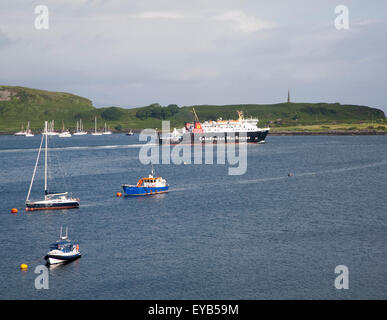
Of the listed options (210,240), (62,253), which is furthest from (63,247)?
(210,240)

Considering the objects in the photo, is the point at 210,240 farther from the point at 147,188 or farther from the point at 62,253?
the point at 147,188

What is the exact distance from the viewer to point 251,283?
1746 inches

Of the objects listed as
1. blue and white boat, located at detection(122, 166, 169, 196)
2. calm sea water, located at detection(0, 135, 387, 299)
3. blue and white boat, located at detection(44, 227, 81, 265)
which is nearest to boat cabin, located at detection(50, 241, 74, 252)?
blue and white boat, located at detection(44, 227, 81, 265)

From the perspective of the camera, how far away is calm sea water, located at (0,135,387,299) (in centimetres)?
4362

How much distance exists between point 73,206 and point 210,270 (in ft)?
115

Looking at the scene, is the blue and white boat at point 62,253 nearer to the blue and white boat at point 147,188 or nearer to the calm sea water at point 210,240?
the calm sea water at point 210,240

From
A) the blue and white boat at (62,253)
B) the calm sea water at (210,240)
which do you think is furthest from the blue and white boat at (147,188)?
the blue and white boat at (62,253)

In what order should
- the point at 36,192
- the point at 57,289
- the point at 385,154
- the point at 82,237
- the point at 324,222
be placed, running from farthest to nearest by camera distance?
the point at 385,154, the point at 36,192, the point at 324,222, the point at 82,237, the point at 57,289

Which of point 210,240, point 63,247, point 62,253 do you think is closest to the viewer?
point 62,253

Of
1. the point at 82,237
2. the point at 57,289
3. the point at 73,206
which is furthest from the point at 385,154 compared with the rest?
the point at 57,289

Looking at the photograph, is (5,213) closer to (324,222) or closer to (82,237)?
(82,237)

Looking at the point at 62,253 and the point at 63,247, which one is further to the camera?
the point at 63,247

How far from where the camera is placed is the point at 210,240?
57438 millimetres
